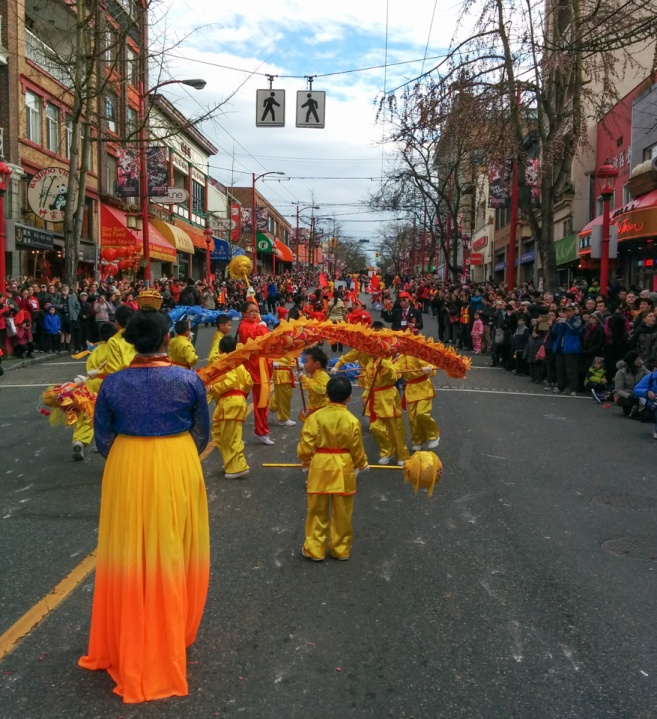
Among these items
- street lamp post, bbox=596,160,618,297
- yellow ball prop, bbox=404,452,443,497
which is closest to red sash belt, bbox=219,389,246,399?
yellow ball prop, bbox=404,452,443,497

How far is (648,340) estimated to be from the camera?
11.3 m

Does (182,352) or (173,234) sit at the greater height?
(173,234)

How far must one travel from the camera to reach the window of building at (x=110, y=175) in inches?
1294

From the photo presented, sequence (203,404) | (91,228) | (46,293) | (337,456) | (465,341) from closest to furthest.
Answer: (203,404)
(337,456)
(46,293)
(465,341)
(91,228)

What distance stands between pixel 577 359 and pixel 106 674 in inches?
469

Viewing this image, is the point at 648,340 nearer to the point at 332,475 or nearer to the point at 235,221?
the point at 332,475

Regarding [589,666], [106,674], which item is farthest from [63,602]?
[589,666]

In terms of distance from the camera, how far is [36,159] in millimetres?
25547

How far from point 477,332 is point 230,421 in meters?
14.3

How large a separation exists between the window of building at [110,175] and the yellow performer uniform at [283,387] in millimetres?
25365

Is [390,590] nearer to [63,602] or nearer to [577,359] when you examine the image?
[63,602]

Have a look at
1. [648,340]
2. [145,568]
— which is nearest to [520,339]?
[648,340]

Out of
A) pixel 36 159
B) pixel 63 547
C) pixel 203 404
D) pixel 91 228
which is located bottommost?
pixel 63 547

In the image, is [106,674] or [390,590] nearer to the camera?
[106,674]
